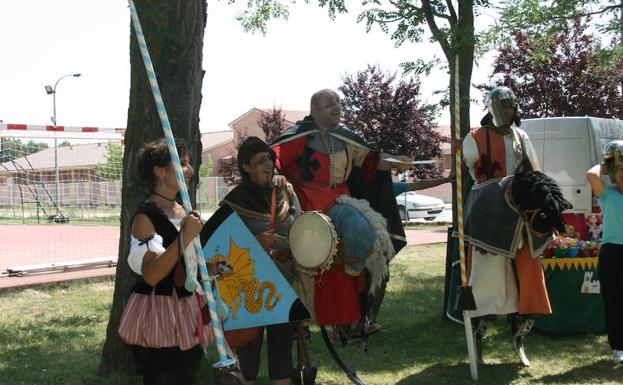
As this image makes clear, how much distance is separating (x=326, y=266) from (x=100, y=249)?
12.7 meters

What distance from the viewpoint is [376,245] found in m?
4.95

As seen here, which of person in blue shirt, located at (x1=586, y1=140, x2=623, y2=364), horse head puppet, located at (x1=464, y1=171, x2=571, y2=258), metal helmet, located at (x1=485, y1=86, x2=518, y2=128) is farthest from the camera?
metal helmet, located at (x1=485, y1=86, x2=518, y2=128)

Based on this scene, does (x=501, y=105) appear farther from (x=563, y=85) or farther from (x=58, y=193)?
(x=58, y=193)

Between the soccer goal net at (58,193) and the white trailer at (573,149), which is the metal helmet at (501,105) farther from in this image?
the soccer goal net at (58,193)

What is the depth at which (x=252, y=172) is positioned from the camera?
473cm

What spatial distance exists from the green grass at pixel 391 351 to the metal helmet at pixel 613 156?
1562 mm

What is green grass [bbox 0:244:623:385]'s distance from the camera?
18.9 ft

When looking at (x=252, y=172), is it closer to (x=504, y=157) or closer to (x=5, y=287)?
(x=504, y=157)

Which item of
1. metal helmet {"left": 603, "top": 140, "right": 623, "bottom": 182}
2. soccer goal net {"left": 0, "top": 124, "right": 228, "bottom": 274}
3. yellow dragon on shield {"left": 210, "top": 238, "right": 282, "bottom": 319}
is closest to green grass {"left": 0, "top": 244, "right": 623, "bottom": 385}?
yellow dragon on shield {"left": 210, "top": 238, "right": 282, "bottom": 319}

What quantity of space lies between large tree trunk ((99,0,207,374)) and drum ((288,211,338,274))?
115 centimetres

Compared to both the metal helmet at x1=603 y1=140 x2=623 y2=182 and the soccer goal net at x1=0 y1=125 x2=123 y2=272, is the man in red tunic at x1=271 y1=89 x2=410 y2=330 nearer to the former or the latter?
the metal helmet at x1=603 y1=140 x2=623 y2=182

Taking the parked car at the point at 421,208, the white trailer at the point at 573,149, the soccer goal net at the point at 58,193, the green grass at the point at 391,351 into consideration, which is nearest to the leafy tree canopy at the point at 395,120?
the parked car at the point at 421,208

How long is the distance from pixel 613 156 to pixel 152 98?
344cm

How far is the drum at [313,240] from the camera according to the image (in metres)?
4.75
